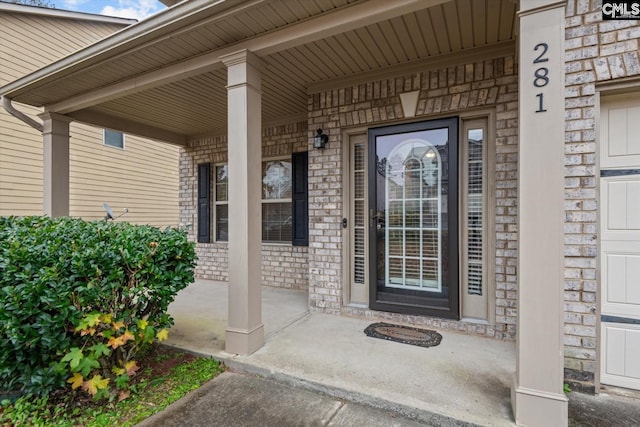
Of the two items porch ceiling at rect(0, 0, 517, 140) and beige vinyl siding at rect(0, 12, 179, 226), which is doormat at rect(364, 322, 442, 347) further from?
beige vinyl siding at rect(0, 12, 179, 226)

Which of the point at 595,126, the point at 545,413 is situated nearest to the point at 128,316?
the point at 545,413

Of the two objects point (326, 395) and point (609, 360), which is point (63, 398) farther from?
point (609, 360)

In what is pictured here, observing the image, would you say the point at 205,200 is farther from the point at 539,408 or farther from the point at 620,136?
the point at 620,136

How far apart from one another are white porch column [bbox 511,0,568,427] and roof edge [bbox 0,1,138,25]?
7.24 meters

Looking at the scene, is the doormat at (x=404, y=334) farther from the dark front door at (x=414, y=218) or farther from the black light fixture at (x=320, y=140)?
the black light fixture at (x=320, y=140)

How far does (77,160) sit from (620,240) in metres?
7.95

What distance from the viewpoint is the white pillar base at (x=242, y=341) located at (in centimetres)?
244

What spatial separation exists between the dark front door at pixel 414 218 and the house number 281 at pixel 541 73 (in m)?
1.28

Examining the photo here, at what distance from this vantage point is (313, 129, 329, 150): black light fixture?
3420 millimetres

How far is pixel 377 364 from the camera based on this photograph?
2285mm

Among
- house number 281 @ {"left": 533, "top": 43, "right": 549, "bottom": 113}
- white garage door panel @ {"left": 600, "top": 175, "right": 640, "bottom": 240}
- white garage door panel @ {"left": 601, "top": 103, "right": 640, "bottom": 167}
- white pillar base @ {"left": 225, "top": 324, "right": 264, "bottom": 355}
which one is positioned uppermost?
house number 281 @ {"left": 533, "top": 43, "right": 549, "bottom": 113}

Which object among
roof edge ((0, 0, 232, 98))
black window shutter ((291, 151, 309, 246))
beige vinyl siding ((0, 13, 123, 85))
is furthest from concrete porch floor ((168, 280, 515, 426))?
beige vinyl siding ((0, 13, 123, 85))

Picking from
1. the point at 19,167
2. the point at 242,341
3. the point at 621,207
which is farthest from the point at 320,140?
the point at 19,167

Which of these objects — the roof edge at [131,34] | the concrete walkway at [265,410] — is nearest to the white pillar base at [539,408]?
the concrete walkway at [265,410]
